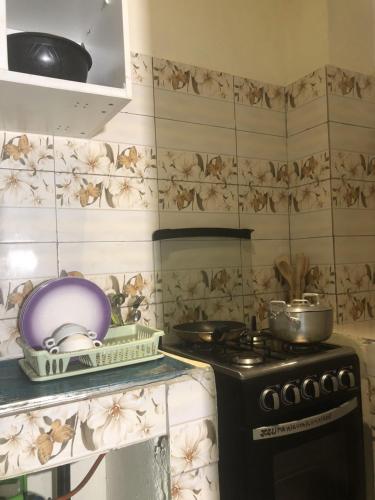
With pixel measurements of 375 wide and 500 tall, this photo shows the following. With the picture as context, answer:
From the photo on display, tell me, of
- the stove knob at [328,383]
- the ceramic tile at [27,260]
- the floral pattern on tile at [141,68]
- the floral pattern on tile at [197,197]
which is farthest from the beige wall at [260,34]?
the stove knob at [328,383]

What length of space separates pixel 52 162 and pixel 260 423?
3.33 feet

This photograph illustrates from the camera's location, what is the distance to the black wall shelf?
1.55 meters

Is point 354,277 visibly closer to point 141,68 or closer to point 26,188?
point 141,68

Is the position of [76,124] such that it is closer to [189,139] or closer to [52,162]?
[52,162]

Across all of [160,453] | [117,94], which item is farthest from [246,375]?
[117,94]

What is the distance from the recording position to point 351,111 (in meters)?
1.79

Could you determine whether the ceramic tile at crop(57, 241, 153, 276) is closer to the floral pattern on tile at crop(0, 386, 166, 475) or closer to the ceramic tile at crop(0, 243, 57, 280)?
the ceramic tile at crop(0, 243, 57, 280)

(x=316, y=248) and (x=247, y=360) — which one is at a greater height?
(x=316, y=248)

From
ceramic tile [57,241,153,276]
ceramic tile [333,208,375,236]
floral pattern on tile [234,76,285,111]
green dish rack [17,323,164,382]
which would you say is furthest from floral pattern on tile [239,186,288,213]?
green dish rack [17,323,164,382]

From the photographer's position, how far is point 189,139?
1.67m

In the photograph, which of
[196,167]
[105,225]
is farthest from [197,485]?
[196,167]

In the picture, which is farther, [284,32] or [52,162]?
[284,32]

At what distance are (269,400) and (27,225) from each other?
89cm

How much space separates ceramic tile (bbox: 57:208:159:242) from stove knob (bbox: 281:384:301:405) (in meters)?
0.71
